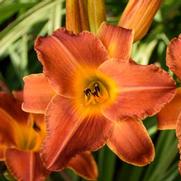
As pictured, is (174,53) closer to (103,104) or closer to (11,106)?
(103,104)

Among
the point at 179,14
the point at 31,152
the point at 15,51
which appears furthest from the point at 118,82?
the point at 179,14

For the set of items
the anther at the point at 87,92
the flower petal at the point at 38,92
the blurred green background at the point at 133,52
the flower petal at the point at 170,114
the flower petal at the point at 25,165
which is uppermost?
the flower petal at the point at 38,92

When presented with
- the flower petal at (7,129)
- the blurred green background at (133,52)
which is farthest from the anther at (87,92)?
the blurred green background at (133,52)

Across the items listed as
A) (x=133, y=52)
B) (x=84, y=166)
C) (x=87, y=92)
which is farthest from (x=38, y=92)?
(x=133, y=52)

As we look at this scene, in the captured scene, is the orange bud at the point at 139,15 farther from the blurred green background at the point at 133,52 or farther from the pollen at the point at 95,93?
the blurred green background at the point at 133,52

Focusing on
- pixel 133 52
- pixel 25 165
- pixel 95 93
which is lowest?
pixel 133 52
